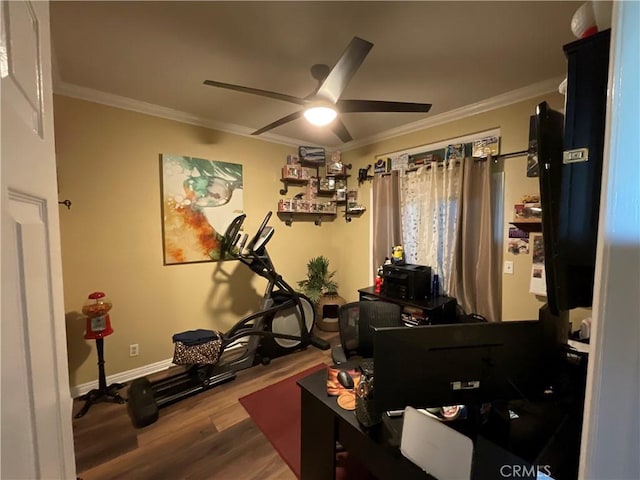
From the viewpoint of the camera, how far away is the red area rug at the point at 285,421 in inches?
67.0

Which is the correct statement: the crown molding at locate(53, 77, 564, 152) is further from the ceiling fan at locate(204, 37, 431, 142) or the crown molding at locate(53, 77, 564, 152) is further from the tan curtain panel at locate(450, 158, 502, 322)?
the ceiling fan at locate(204, 37, 431, 142)

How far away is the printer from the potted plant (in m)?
1.01

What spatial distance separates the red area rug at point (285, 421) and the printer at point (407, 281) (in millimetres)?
1304

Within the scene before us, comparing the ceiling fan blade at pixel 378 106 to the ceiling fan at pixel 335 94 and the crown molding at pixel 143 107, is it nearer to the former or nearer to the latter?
the ceiling fan at pixel 335 94

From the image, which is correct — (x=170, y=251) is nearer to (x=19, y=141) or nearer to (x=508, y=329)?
(x=19, y=141)

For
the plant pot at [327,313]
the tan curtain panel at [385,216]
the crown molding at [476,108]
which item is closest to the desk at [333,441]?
the tan curtain panel at [385,216]

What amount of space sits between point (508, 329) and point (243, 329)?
253 cm

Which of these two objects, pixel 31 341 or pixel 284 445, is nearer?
pixel 31 341

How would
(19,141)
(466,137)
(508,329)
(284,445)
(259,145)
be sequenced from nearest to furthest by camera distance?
(19,141) → (508,329) → (284,445) → (466,137) → (259,145)

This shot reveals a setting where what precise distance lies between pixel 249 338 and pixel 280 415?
985 mm

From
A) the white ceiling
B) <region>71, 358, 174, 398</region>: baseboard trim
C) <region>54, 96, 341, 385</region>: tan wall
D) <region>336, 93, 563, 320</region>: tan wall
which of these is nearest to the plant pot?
<region>54, 96, 341, 385</region>: tan wall

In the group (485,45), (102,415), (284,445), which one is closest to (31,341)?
(284,445)

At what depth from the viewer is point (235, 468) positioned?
1.73 m

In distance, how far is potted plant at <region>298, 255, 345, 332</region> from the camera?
3836mm
